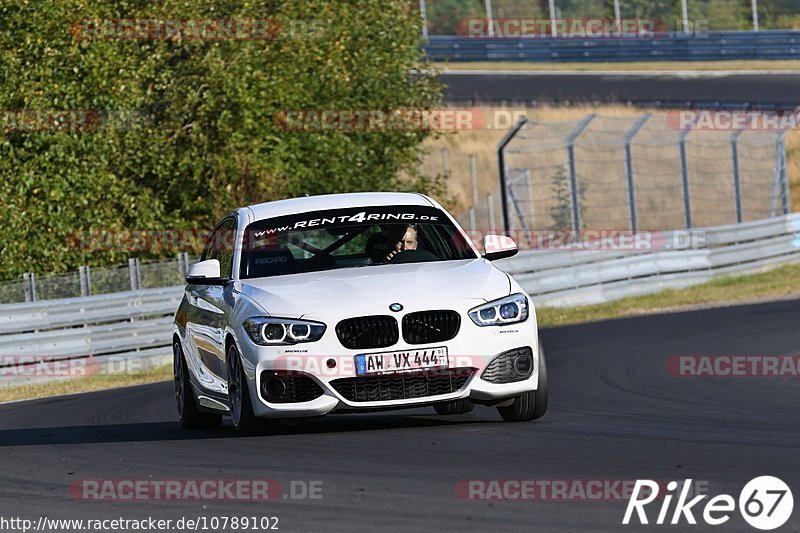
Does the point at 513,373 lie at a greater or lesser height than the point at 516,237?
greater

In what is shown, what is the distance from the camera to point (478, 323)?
935 centimetres

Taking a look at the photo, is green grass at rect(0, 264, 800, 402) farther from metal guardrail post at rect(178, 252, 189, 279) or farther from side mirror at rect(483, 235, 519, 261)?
side mirror at rect(483, 235, 519, 261)

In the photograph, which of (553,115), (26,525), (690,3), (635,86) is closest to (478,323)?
(26,525)

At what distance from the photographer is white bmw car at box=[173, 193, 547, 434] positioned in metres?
9.21

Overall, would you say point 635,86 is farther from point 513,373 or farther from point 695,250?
point 513,373

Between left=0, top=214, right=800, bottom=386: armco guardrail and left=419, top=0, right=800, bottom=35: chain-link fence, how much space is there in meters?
19.9

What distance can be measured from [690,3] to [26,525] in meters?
45.1

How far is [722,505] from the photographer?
20.8 feet

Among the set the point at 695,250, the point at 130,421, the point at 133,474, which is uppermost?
the point at 133,474

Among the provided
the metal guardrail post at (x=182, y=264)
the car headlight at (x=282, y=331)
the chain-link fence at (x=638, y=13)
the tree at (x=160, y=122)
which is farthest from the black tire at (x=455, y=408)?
the chain-link fence at (x=638, y=13)

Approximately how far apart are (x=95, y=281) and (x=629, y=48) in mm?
29713

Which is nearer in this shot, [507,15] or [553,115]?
[553,115]

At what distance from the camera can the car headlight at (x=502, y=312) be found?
9367 mm

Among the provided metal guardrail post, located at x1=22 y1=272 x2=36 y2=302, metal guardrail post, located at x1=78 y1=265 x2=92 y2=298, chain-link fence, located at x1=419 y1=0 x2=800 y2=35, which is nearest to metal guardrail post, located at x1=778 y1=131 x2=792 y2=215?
metal guardrail post, located at x1=78 y1=265 x2=92 y2=298
